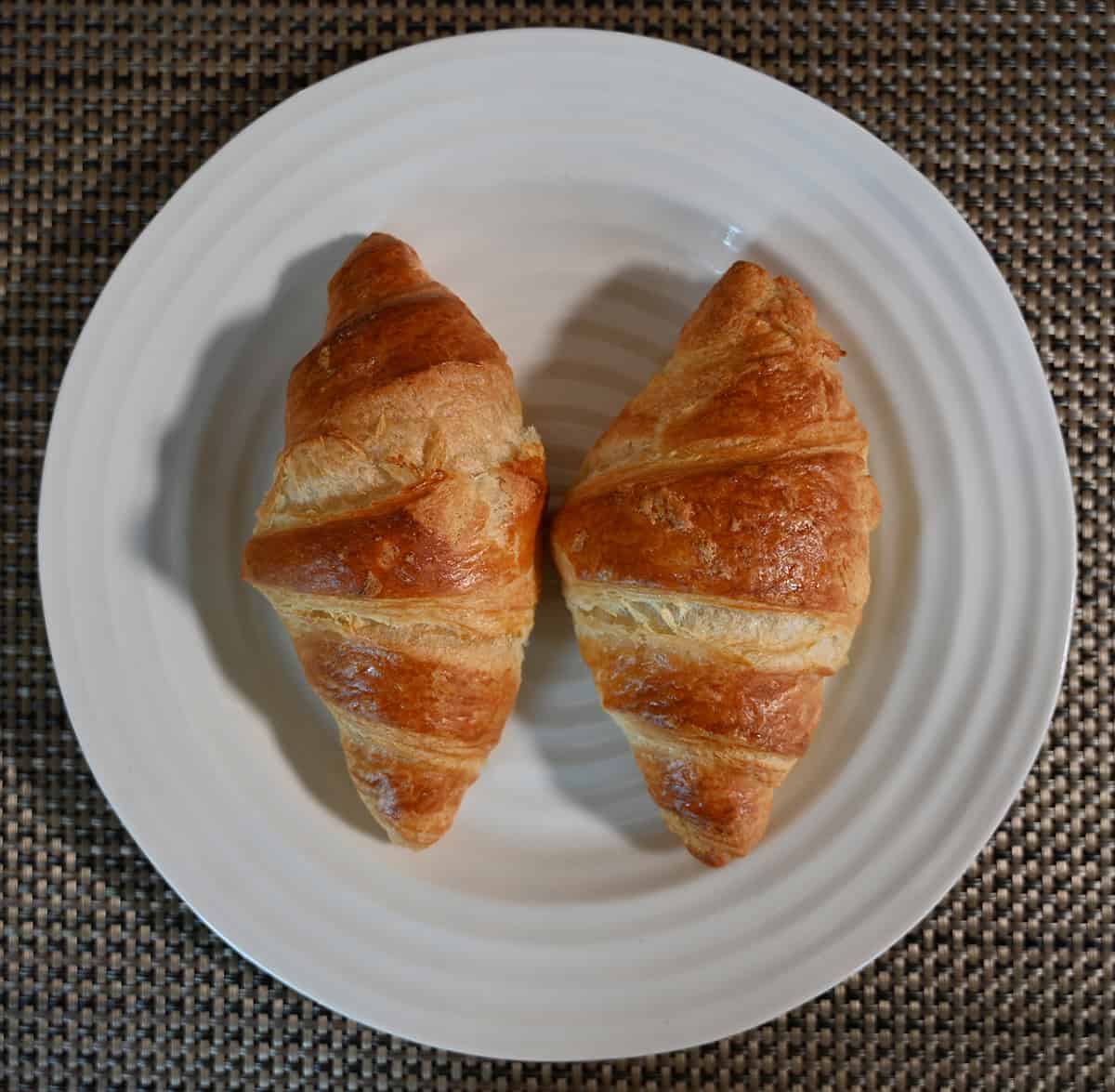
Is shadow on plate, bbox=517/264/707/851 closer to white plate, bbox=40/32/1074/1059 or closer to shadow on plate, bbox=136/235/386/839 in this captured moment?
white plate, bbox=40/32/1074/1059

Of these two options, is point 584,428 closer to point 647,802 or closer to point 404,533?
point 404,533

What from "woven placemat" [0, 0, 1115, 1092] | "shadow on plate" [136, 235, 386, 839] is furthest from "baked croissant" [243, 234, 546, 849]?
"woven placemat" [0, 0, 1115, 1092]

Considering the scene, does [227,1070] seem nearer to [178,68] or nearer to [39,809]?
[39,809]

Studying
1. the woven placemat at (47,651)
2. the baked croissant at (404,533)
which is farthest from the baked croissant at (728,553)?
the woven placemat at (47,651)

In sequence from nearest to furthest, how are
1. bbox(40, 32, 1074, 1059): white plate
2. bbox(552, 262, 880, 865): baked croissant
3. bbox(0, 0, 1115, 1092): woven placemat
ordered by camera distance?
bbox(552, 262, 880, 865): baked croissant < bbox(40, 32, 1074, 1059): white plate < bbox(0, 0, 1115, 1092): woven placemat

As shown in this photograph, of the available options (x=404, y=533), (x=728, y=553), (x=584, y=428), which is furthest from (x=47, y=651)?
(x=728, y=553)

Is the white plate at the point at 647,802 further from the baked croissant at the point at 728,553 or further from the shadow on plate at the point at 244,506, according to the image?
the baked croissant at the point at 728,553

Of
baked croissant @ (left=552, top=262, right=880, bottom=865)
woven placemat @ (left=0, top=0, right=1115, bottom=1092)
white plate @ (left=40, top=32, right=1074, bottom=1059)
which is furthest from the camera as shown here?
woven placemat @ (left=0, top=0, right=1115, bottom=1092)
